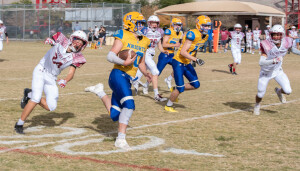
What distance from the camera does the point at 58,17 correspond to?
47219 mm

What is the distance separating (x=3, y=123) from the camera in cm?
904

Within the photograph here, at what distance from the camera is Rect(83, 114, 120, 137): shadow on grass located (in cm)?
856

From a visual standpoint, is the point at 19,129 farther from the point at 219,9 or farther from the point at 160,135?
the point at 219,9

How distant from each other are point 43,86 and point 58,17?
3974cm

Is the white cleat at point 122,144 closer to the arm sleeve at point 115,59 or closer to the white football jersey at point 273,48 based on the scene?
the arm sleeve at point 115,59

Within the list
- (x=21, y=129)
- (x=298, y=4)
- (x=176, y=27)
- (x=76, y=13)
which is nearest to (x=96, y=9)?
(x=76, y=13)

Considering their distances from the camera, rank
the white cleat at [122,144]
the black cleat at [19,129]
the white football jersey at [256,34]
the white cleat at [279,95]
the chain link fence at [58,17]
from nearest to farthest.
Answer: the white cleat at [122,144], the black cleat at [19,129], the white cleat at [279,95], the white football jersey at [256,34], the chain link fence at [58,17]

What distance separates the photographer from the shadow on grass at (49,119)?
30.0ft

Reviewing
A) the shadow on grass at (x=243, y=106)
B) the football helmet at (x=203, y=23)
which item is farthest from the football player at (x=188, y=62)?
the shadow on grass at (x=243, y=106)

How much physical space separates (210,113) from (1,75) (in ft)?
30.7

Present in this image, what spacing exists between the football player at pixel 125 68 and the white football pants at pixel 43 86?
43.9 inches

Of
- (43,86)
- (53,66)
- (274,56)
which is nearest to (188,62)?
(274,56)

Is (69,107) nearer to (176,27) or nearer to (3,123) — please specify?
(3,123)

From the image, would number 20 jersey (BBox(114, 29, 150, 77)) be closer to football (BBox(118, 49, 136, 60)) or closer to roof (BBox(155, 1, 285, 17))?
football (BBox(118, 49, 136, 60))
